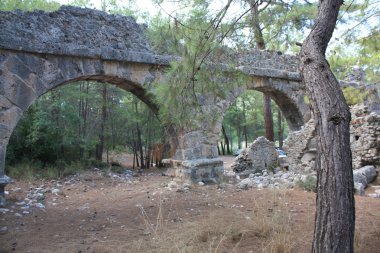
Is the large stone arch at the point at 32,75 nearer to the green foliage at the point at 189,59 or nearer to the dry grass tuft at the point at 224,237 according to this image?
the green foliage at the point at 189,59

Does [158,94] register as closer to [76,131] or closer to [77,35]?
[77,35]

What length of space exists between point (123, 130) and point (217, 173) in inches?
270

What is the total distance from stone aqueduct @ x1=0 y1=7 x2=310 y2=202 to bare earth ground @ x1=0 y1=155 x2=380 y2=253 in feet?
2.89

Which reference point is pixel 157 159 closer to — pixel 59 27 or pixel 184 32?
pixel 59 27

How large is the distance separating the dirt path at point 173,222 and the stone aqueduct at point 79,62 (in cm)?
88

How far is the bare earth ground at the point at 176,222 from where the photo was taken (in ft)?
10.4

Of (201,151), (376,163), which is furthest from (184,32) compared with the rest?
(376,163)

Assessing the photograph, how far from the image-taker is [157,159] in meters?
13.4

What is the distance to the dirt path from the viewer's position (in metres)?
3.18

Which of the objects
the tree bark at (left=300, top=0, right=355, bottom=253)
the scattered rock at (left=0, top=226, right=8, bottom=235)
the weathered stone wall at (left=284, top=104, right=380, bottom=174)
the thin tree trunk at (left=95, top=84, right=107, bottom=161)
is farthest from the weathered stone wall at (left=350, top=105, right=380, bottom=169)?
the thin tree trunk at (left=95, top=84, right=107, bottom=161)

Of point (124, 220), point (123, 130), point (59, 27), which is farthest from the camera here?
point (123, 130)

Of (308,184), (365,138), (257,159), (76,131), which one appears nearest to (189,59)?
(308,184)

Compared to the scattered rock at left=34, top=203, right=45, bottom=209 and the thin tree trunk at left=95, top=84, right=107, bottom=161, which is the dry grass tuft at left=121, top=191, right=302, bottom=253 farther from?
the thin tree trunk at left=95, top=84, right=107, bottom=161

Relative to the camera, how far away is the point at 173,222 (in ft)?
14.4
